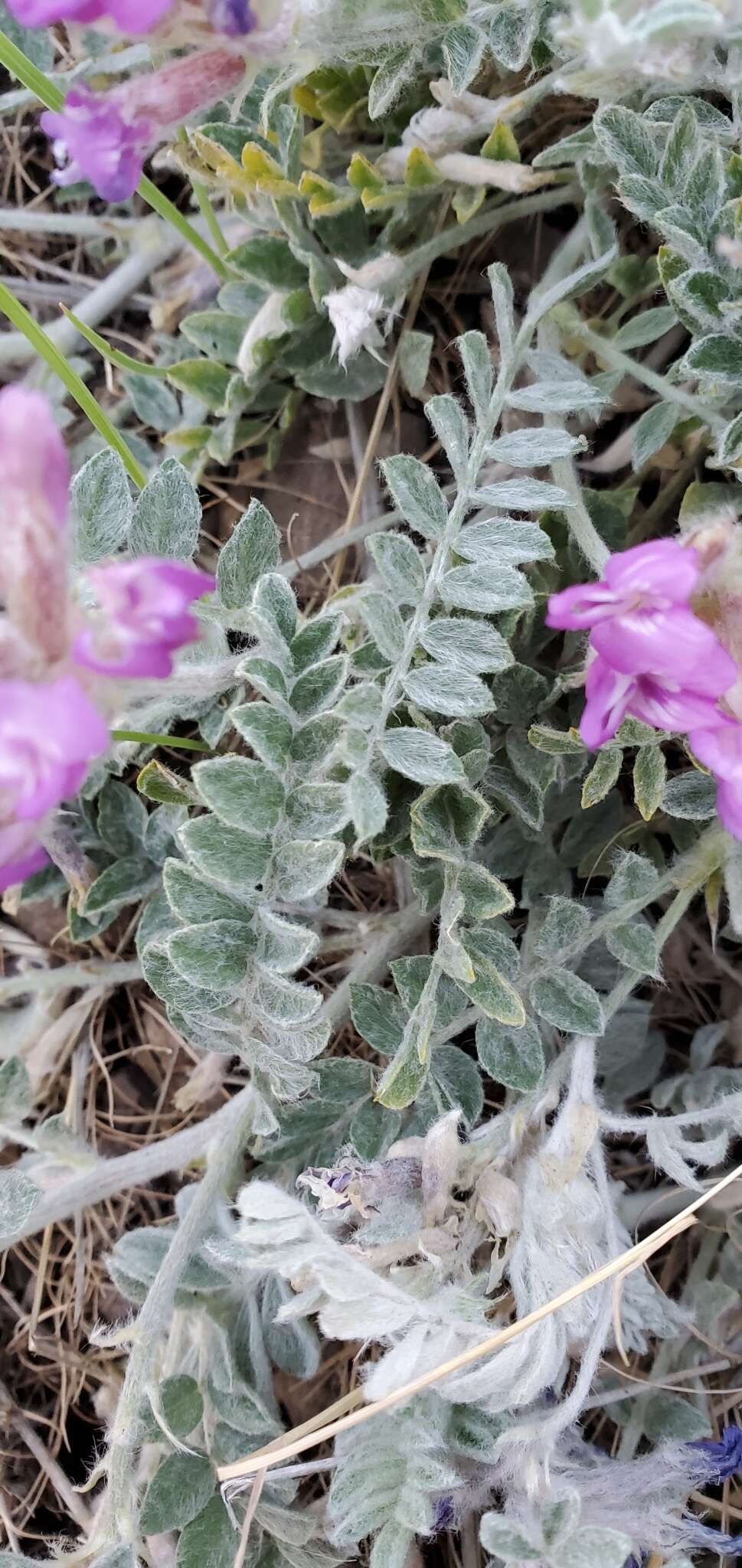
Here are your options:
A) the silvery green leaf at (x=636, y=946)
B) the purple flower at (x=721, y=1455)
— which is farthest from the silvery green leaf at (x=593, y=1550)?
the silvery green leaf at (x=636, y=946)

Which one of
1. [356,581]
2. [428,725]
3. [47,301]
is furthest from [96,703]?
[47,301]

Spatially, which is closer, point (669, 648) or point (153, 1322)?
point (669, 648)

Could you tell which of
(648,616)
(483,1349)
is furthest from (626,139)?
(483,1349)

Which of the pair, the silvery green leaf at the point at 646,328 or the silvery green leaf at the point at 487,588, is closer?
the silvery green leaf at the point at 487,588

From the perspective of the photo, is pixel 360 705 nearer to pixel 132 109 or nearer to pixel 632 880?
pixel 632 880

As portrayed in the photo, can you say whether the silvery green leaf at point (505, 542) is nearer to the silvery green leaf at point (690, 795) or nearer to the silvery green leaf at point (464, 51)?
the silvery green leaf at point (690, 795)

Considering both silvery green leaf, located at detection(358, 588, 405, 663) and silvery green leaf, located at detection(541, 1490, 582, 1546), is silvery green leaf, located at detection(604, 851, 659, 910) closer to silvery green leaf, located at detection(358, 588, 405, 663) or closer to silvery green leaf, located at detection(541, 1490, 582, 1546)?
silvery green leaf, located at detection(358, 588, 405, 663)
